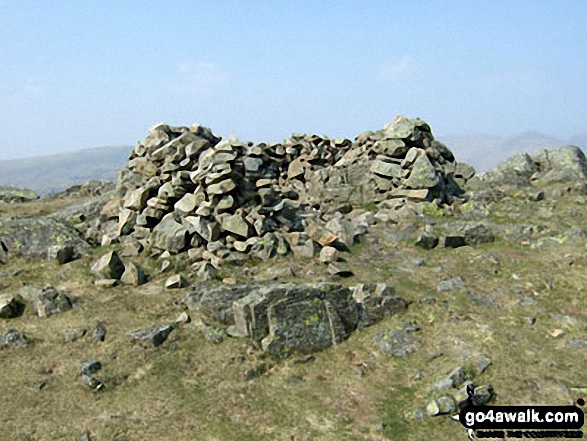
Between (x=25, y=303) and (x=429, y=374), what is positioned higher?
(x=25, y=303)

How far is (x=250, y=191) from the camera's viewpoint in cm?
2309

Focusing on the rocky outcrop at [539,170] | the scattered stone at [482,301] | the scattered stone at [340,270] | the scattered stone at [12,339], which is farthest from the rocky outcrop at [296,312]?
the rocky outcrop at [539,170]

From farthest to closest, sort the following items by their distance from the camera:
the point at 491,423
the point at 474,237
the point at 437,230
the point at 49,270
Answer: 1. the point at 437,230
2. the point at 474,237
3. the point at 49,270
4. the point at 491,423

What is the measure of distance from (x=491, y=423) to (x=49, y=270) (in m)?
18.8

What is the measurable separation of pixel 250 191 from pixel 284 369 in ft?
38.5

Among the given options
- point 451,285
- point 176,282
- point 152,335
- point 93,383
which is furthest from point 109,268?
point 451,285

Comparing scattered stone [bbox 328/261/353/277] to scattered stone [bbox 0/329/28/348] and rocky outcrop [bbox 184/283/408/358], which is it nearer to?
rocky outcrop [bbox 184/283/408/358]

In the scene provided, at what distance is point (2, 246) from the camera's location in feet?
69.7

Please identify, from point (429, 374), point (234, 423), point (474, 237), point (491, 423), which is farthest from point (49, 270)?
point (474, 237)

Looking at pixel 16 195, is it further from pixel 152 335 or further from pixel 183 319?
pixel 152 335

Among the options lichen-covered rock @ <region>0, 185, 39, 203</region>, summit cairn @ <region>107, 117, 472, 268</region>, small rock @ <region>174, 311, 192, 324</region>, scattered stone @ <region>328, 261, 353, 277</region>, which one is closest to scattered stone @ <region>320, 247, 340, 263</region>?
scattered stone @ <region>328, 261, 353, 277</region>

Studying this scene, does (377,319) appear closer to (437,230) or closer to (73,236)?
(437,230)

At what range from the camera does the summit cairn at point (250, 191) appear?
21.3 m

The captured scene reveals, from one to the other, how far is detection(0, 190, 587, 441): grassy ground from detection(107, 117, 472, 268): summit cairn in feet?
9.88
